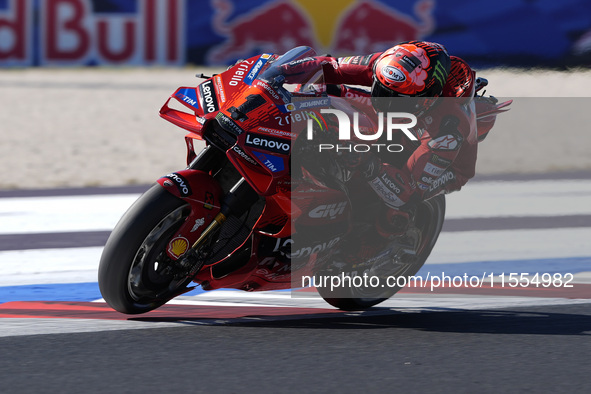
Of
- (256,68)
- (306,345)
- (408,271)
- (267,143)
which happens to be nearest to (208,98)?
(256,68)

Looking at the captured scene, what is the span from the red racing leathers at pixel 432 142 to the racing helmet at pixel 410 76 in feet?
0.34

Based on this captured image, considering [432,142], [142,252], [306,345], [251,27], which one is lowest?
[306,345]

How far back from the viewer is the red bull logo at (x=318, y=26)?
740 inches

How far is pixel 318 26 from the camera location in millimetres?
19250

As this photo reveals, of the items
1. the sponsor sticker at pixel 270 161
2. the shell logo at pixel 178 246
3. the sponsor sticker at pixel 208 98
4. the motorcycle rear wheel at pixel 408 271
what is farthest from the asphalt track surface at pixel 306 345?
the sponsor sticker at pixel 208 98

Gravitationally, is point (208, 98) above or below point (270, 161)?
above

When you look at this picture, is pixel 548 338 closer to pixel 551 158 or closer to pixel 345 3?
pixel 551 158

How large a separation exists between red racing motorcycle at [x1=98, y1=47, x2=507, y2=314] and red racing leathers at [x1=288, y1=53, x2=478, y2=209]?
0.13 metres

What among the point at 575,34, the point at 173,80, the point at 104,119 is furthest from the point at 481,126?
the point at 575,34

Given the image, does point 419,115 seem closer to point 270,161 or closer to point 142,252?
point 270,161

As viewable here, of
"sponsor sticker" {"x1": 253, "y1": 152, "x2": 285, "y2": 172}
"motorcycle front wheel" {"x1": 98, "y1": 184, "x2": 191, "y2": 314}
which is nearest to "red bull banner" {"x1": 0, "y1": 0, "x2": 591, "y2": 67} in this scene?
"motorcycle front wheel" {"x1": 98, "y1": 184, "x2": 191, "y2": 314}

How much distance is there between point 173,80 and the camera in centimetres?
1739

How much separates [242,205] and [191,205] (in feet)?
0.75

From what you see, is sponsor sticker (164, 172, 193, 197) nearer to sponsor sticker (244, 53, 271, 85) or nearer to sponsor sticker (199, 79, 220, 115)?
sponsor sticker (199, 79, 220, 115)
